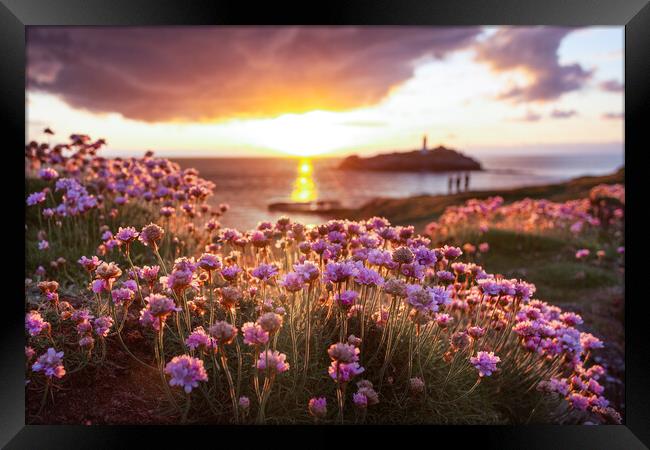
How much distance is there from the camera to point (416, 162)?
1500 centimetres

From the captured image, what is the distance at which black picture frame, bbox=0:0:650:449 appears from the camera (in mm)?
3113

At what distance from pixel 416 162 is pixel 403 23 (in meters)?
12.0

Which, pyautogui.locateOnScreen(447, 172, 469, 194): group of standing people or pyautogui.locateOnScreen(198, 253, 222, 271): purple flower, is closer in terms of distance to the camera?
pyautogui.locateOnScreen(198, 253, 222, 271): purple flower

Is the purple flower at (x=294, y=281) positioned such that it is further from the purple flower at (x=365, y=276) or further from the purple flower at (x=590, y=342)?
the purple flower at (x=590, y=342)

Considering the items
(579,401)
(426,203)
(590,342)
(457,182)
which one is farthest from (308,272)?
(457,182)

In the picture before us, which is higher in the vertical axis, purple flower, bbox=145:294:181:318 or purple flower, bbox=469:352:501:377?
purple flower, bbox=145:294:181:318

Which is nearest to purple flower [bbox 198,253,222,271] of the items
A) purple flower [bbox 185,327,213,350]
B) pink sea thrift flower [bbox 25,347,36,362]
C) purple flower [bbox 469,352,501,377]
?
purple flower [bbox 185,327,213,350]

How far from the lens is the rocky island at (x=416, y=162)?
1417 cm

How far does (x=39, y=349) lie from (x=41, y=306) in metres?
0.41

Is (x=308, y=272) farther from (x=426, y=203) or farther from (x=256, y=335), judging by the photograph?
(x=426, y=203)

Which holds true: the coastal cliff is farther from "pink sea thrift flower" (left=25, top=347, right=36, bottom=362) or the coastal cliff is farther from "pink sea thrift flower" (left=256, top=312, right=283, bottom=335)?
"pink sea thrift flower" (left=256, top=312, right=283, bottom=335)

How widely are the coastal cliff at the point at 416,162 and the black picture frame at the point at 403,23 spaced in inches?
395

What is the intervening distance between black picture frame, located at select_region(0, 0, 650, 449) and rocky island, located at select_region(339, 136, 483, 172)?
1003 cm
